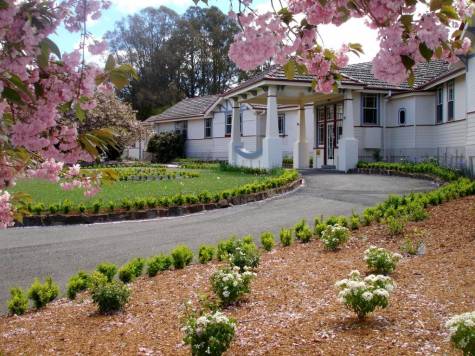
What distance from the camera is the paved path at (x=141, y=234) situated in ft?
27.8

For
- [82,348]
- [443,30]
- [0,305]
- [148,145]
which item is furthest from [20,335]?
[148,145]

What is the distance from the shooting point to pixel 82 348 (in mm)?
4926

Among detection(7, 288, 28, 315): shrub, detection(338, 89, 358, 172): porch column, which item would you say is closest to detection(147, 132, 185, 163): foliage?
detection(338, 89, 358, 172): porch column

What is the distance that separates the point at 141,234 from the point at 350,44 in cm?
813

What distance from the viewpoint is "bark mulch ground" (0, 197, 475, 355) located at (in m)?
4.58

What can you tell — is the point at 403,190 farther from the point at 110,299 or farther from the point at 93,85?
the point at 93,85

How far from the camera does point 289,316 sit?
212 inches

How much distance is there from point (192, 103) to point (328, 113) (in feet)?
67.3

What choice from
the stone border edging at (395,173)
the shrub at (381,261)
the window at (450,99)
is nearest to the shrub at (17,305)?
the shrub at (381,261)

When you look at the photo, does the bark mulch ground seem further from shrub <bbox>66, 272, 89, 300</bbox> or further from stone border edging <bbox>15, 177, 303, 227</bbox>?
stone border edging <bbox>15, 177, 303, 227</bbox>

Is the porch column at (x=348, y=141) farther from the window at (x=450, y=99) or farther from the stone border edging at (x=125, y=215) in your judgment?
the stone border edging at (x=125, y=215)

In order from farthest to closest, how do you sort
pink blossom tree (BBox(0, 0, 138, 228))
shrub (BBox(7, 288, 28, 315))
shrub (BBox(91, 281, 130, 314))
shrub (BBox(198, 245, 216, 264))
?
shrub (BBox(198, 245, 216, 264))
shrub (BBox(7, 288, 28, 315))
shrub (BBox(91, 281, 130, 314))
pink blossom tree (BBox(0, 0, 138, 228))

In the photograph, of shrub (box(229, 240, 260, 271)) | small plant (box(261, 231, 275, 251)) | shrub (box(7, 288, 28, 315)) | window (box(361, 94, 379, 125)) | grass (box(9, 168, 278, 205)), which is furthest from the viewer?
window (box(361, 94, 379, 125))

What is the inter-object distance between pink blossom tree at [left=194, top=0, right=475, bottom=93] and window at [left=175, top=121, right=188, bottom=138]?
41.7 metres
